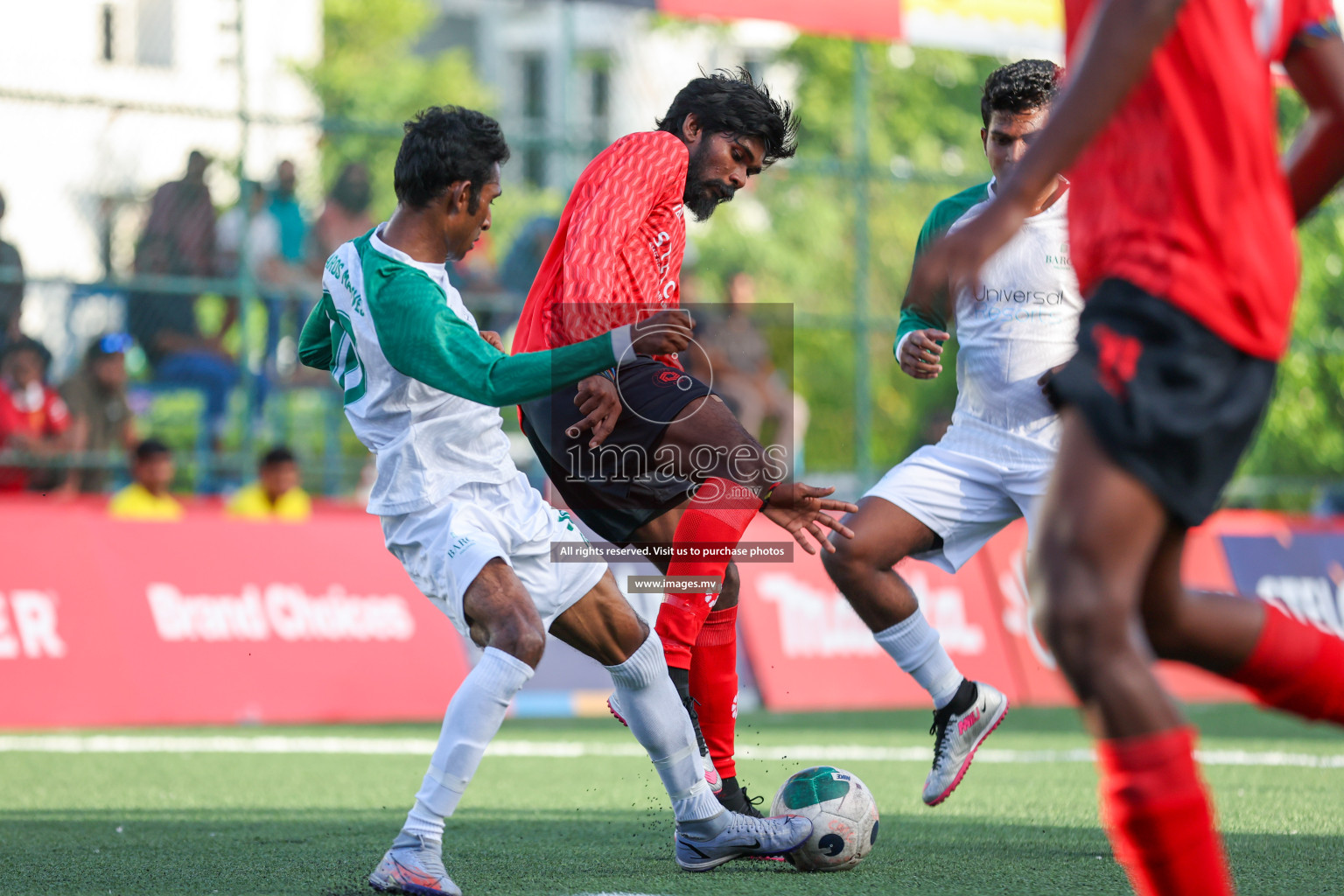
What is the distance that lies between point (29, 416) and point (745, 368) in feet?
18.9

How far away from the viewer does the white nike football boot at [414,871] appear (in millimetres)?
4004

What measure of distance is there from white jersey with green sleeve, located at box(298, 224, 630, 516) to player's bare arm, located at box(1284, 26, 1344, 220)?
1.62 m

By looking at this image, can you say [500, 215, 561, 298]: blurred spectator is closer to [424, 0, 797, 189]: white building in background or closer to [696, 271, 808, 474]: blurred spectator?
[424, 0, 797, 189]: white building in background

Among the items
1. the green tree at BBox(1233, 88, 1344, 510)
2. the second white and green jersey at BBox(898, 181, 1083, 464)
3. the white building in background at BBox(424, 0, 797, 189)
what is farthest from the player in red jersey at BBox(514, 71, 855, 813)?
the green tree at BBox(1233, 88, 1344, 510)

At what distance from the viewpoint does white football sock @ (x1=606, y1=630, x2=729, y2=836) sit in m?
4.49

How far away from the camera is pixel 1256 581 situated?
38.3ft

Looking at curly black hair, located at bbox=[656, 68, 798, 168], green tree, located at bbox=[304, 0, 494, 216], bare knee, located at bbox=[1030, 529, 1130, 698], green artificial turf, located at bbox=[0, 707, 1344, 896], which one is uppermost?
green tree, located at bbox=[304, 0, 494, 216]

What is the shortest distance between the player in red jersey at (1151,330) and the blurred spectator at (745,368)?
1014 centimetres

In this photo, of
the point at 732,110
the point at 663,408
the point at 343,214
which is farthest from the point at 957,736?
the point at 343,214

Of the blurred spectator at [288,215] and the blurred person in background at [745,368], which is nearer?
the blurred spectator at [288,215]

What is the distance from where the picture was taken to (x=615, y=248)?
15.1ft

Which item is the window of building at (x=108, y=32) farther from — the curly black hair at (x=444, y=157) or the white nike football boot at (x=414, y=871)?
the white nike football boot at (x=414, y=871)

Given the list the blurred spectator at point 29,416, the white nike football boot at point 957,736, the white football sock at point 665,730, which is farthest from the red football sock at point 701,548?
the blurred spectator at point 29,416

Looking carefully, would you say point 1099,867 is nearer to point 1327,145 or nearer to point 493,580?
point 493,580
